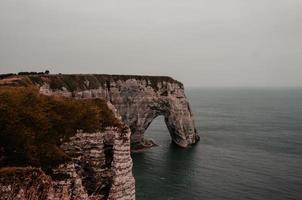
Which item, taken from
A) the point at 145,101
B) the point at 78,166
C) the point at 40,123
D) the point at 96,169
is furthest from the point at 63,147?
the point at 145,101

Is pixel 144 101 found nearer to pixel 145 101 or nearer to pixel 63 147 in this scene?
pixel 145 101

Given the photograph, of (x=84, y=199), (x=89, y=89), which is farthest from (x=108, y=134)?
(x=89, y=89)

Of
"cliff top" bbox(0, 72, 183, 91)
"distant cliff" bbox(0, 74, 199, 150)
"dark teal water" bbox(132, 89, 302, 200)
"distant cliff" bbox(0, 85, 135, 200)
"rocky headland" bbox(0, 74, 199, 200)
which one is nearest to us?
"rocky headland" bbox(0, 74, 199, 200)

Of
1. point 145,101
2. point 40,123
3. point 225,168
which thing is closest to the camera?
point 40,123

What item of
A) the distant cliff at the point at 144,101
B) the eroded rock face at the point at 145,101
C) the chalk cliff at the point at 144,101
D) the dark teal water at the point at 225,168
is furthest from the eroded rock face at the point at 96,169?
the eroded rock face at the point at 145,101

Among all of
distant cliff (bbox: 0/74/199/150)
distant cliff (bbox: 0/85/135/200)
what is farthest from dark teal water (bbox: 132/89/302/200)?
distant cliff (bbox: 0/85/135/200)

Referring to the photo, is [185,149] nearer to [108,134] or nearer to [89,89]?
[89,89]

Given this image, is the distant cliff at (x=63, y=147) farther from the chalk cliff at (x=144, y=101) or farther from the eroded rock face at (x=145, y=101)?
the eroded rock face at (x=145, y=101)

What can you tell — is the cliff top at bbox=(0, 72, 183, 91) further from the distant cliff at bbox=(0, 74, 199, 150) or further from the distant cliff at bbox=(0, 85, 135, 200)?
the distant cliff at bbox=(0, 85, 135, 200)
